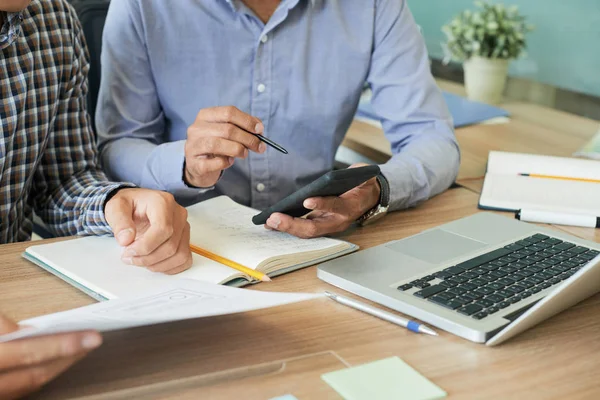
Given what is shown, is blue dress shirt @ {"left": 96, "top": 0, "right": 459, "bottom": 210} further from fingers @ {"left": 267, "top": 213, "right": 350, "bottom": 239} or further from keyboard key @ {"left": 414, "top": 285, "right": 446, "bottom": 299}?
keyboard key @ {"left": 414, "top": 285, "right": 446, "bottom": 299}

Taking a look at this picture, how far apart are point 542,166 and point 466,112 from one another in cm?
63

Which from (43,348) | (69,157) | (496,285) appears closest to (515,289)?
(496,285)

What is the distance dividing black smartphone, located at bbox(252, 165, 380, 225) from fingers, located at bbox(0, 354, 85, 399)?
455mm

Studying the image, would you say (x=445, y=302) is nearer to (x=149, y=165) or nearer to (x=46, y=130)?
(x=149, y=165)

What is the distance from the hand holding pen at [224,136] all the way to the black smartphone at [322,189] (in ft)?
0.31

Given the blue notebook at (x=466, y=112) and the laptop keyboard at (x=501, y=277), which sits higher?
the laptop keyboard at (x=501, y=277)

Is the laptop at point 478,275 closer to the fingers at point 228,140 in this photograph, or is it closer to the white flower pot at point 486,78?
the fingers at point 228,140

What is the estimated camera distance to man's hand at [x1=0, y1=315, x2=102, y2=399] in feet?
2.51

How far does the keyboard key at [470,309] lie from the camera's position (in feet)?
3.12

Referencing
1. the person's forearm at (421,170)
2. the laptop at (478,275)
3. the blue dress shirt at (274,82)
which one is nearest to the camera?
the laptop at (478,275)

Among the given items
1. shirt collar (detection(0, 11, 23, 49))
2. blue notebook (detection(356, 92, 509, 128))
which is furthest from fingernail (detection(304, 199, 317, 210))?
blue notebook (detection(356, 92, 509, 128))

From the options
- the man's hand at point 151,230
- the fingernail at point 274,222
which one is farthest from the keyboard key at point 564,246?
the man's hand at point 151,230

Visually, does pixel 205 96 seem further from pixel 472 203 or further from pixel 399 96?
pixel 472 203

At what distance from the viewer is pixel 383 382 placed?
2.71 feet
